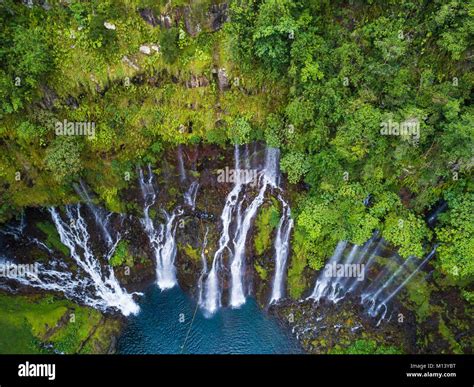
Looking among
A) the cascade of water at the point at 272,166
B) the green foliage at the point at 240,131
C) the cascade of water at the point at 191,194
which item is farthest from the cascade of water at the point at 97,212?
the cascade of water at the point at 272,166

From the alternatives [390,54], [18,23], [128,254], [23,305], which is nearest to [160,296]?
[128,254]

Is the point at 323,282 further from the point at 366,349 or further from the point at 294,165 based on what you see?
the point at 294,165

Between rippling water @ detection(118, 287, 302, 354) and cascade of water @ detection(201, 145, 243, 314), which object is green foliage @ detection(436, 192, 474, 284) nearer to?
rippling water @ detection(118, 287, 302, 354)

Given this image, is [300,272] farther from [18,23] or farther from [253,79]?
[18,23]

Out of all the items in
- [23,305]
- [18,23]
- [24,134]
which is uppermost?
[18,23]

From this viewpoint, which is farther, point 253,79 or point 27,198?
point 27,198

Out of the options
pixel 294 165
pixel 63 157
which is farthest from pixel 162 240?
pixel 294 165
